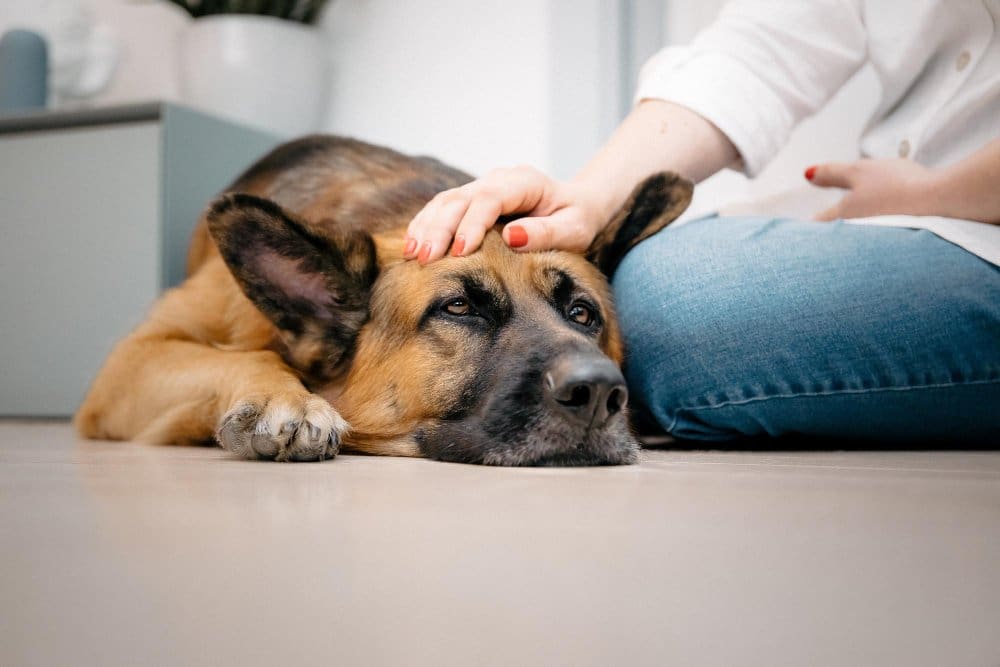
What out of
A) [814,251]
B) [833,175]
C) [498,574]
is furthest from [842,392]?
[498,574]

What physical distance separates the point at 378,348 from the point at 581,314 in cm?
36

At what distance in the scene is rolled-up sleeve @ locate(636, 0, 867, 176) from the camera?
1.79 meters

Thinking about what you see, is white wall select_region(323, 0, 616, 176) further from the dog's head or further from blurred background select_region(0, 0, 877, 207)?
the dog's head

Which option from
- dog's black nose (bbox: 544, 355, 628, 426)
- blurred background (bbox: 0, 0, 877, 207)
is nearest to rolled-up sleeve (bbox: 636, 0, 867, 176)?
dog's black nose (bbox: 544, 355, 628, 426)

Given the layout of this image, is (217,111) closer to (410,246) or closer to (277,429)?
(410,246)

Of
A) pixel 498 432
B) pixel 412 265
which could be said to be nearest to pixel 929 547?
pixel 498 432

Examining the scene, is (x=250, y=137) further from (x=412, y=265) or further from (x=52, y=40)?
(x=412, y=265)

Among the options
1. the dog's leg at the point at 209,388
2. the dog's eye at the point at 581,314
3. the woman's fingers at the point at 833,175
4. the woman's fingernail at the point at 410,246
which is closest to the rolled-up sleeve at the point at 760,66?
the woman's fingers at the point at 833,175

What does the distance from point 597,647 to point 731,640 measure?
0.07 meters

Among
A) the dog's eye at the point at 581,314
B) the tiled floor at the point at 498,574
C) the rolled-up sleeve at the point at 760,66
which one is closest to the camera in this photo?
the tiled floor at the point at 498,574

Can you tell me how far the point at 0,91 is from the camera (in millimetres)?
3383

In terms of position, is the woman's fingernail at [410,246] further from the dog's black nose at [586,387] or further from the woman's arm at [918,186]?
the woman's arm at [918,186]

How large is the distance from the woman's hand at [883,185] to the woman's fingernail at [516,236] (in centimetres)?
67

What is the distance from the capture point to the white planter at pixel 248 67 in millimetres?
3357
